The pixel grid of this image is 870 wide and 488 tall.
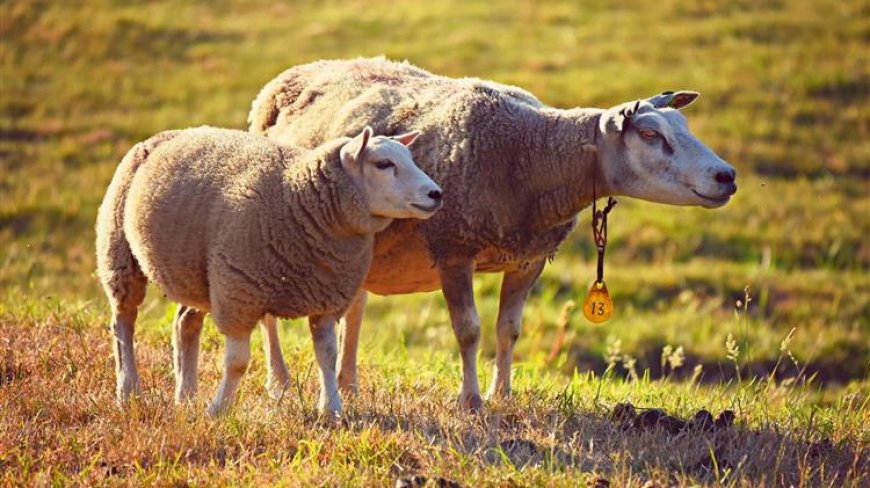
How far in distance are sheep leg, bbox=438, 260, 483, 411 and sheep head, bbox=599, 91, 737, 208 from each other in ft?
3.03

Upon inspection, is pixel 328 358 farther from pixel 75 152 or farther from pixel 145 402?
pixel 75 152

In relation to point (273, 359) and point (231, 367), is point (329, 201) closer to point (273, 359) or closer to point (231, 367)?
point (231, 367)

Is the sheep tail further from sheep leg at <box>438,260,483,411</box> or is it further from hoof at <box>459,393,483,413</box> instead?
hoof at <box>459,393,483,413</box>

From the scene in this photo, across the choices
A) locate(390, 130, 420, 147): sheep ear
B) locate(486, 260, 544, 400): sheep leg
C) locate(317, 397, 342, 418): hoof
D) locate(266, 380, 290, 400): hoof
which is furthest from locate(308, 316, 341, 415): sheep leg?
locate(486, 260, 544, 400): sheep leg

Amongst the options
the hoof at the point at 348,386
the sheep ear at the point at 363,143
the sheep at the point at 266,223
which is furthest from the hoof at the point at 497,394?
the sheep ear at the point at 363,143

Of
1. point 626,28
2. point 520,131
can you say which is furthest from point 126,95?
point 520,131

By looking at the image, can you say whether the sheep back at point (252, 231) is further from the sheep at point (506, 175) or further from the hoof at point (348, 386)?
the hoof at point (348, 386)

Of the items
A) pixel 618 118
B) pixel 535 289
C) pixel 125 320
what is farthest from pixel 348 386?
pixel 535 289

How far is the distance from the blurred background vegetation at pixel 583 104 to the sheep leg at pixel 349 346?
1.33ft

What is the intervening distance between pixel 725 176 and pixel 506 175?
47.3 inches

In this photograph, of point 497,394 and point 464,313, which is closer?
point 464,313

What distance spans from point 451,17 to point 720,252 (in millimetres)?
8329

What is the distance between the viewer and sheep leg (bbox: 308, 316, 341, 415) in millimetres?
6895

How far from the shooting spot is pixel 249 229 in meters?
6.76
